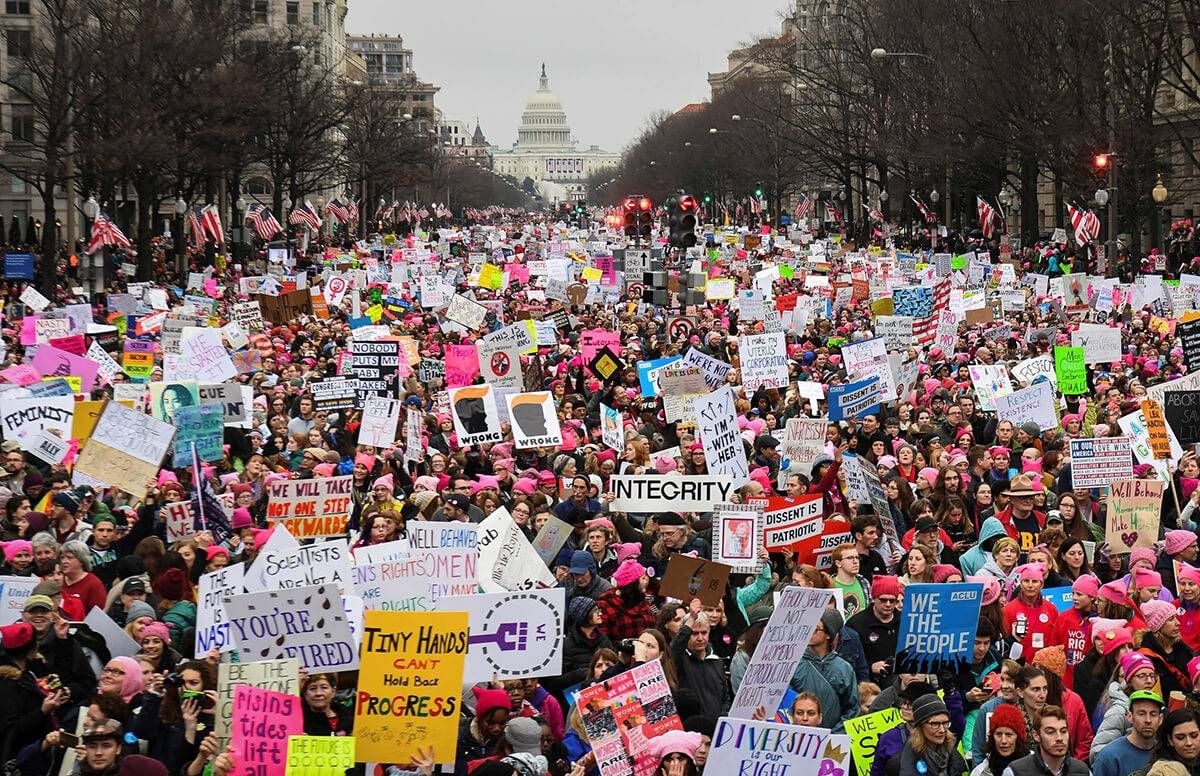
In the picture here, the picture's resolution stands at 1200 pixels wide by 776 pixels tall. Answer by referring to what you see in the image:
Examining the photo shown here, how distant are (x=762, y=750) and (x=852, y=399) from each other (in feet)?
39.7

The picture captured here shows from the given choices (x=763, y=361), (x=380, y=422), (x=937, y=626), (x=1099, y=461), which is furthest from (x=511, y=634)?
(x=763, y=361)

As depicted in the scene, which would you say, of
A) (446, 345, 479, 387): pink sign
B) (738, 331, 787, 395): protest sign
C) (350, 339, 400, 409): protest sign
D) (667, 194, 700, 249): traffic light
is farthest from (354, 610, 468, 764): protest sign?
(667, 194, 700, 249): traffic light

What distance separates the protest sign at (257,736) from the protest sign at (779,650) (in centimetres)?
189

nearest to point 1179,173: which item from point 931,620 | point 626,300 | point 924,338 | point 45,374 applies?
point 626,300

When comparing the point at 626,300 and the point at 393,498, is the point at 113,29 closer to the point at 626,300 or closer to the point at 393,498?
the point at 626,300

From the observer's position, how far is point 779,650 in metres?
9.11

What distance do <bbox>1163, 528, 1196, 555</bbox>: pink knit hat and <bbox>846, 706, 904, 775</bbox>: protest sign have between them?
379 cm

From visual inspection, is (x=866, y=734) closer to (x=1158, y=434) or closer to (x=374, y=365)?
(x=1158, y=434)

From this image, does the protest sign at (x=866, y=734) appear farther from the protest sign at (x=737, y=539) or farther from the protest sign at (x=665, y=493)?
the protest sign at (x=665, y=493)

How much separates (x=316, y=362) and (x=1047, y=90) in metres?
32.7

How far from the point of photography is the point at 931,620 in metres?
10.1

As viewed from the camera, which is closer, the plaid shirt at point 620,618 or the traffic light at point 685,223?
the plaid shirt at point 620,618

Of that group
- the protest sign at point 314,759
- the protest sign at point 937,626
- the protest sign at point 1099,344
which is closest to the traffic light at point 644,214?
the protest sign at point 1099,344

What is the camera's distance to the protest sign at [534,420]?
61.4ft
